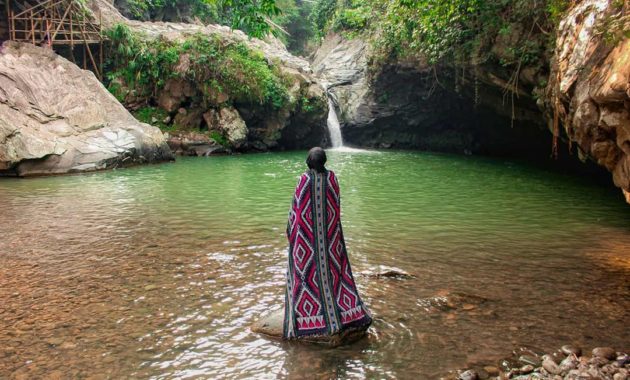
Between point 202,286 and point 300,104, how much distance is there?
1977 cm

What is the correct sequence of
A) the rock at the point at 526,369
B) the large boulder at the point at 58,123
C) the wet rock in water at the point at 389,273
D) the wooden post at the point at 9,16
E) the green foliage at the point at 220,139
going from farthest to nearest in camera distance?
the green foliage at the point at 220,139 < the wooden post at the point at 9,16 < the large boulder at the point at 58,123 < the wet rock in water at the point at 389,273 < the rock at the point at 526,369

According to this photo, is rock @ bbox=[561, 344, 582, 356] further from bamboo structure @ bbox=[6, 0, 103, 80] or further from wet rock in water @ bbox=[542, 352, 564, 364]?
bamboo structure @ bbox=[6, 0, 103, 80]

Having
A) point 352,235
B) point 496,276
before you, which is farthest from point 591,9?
point 352,235

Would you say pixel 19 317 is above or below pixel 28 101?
below

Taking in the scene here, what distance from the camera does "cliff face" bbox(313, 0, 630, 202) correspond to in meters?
6.59

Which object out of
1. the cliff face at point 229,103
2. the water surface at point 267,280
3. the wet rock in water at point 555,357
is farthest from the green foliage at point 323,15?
the wet rock in water at point 555,357

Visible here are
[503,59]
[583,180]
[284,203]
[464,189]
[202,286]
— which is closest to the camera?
[202,286]

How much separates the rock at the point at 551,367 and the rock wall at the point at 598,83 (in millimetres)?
3349

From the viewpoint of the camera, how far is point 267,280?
584 centimetres

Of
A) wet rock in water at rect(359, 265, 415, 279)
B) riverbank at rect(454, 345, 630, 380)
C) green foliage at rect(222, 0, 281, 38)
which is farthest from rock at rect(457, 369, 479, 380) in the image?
green foliage at rect(222, 0, 281, 38)

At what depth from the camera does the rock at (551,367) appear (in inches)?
144

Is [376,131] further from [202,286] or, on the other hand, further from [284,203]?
[202,286]

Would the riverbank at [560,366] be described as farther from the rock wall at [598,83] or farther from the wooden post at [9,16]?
the wooden post at [9,16]

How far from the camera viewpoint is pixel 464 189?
12805mm
